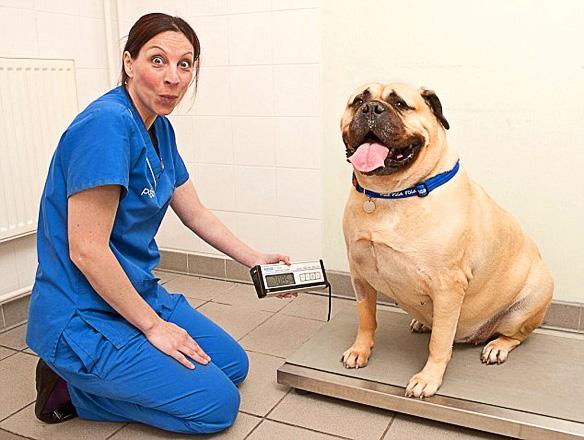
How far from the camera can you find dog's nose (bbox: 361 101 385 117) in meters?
1.52

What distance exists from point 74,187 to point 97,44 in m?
1.51

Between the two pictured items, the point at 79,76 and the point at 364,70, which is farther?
the point at 79,76

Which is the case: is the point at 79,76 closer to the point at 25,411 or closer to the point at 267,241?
the point at 267,241

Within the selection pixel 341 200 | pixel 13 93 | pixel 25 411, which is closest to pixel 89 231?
pixel 25 411

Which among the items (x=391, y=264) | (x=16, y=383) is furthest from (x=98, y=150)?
(x=16, y=383)

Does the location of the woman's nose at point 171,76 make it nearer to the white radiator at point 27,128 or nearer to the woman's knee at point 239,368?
the woman's knee at point 239,368

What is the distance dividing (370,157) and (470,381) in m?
0.70

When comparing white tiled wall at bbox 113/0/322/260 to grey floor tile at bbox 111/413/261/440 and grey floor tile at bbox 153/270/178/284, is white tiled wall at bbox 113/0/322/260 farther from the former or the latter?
grey floor tile at bbox 111/413/261/440

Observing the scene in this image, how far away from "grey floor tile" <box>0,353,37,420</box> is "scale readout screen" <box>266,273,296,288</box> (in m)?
0.80

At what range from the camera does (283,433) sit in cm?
165

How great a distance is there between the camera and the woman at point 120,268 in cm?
147

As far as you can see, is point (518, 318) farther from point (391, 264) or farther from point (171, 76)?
point (171, 76)

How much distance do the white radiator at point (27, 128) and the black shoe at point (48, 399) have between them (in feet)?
2.48

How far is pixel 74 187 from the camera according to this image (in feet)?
4.74
